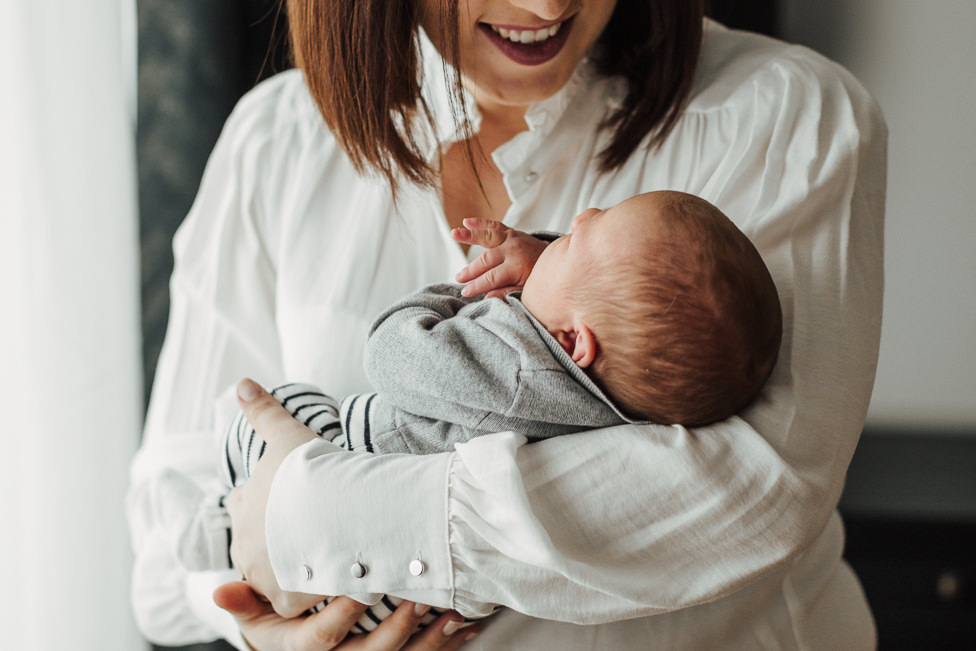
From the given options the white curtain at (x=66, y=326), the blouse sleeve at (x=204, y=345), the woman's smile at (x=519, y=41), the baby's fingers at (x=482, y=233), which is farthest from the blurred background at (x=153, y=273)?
the baby's fingers at (x=482, y=233)

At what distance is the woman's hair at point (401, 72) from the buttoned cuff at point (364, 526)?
478 mm

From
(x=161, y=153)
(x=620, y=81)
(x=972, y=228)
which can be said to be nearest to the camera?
(x=620, y=81)

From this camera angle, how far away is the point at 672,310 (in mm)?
775

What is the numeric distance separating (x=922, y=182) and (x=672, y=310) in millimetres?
1647

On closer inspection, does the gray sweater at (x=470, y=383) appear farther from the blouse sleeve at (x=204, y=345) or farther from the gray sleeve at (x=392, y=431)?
the blouse sleeve at (x=204, y=345)

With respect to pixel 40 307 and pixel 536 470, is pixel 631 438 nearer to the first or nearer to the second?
pixel 536 470

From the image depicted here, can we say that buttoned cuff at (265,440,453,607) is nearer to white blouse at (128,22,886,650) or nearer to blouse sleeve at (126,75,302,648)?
white blouse at (128,22,886,650)

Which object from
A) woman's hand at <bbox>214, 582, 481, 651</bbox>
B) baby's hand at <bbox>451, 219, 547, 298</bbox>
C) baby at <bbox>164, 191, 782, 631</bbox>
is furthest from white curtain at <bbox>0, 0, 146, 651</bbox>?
baby's hand at <bbox>451, 219, 547, 298</bbox>

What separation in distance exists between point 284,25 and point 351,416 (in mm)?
1476

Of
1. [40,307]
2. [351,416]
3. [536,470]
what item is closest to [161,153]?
[40,307]

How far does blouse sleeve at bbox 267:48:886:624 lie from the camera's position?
2.49ft

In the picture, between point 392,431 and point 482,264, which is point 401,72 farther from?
point 392,431

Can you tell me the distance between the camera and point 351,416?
0.97 metres

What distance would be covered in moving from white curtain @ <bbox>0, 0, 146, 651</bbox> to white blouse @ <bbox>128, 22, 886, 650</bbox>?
0.20 metres
